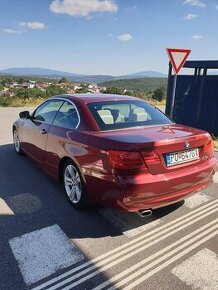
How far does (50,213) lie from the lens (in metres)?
4.26

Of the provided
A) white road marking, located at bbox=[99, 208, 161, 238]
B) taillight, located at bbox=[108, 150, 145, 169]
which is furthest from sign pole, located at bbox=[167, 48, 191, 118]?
taillight, located at bbox=[108, 150, 145, 169]

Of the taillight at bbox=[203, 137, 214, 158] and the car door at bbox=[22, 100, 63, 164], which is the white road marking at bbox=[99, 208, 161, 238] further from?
the car door at bbox=[22, 100, 63, 164]

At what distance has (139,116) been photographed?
4547mm

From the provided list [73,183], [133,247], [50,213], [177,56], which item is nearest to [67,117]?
[73,183]

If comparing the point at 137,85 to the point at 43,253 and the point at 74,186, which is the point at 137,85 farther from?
the point at 43,253

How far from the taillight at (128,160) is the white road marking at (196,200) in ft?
5.21

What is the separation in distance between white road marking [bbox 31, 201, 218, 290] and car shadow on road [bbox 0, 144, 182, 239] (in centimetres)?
25

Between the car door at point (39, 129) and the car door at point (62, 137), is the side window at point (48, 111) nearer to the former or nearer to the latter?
the car door at point (39, 129)

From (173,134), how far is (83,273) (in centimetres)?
193

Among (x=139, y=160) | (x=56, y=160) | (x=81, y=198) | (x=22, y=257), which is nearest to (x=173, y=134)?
(x=139, y=160)

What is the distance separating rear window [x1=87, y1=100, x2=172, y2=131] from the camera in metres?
4.22

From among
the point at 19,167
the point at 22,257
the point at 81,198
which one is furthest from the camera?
the point at 19,167

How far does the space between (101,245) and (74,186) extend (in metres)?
1.12

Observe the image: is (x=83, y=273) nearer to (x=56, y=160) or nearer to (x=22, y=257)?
(x=22, y=257)
